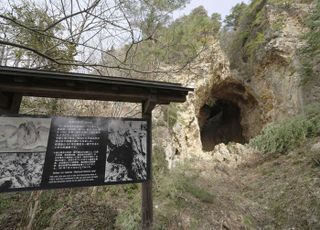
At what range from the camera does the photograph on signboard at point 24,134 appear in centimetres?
207

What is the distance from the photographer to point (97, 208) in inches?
150

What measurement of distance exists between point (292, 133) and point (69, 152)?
5870 mm

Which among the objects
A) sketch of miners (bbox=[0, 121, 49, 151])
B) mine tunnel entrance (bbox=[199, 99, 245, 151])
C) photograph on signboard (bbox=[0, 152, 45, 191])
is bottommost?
photograph on signboard (bbox=[0, 152, 45, 191])

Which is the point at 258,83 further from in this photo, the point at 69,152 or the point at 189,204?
the point at 69,152

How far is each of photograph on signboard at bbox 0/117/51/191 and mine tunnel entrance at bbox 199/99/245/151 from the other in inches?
425

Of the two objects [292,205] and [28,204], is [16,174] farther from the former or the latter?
[292,205]

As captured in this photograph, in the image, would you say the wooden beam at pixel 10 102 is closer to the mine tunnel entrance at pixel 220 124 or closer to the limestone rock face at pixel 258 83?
the limestone rock face at pixel 258 83

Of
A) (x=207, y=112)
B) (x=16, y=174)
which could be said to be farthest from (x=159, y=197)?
(x=207, y=112)

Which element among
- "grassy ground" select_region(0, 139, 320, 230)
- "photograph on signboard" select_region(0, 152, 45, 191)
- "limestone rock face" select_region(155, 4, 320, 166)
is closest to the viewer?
"photograph on signboard" select_region(0, 152, 45, 191)

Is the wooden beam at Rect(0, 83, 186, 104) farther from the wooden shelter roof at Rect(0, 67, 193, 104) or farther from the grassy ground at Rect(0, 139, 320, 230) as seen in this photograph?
the grassy ground at Rect(0, 139, 320, 230)

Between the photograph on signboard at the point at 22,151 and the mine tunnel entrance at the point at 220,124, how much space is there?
1079 centimetres

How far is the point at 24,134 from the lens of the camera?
7.00 feet

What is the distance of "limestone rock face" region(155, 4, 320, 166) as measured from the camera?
7561mm

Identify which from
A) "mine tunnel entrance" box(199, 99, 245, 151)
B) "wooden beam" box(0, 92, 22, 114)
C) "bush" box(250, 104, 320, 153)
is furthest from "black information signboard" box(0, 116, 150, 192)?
"mine tunnel entrance" box(199, 99, 245, 151)
